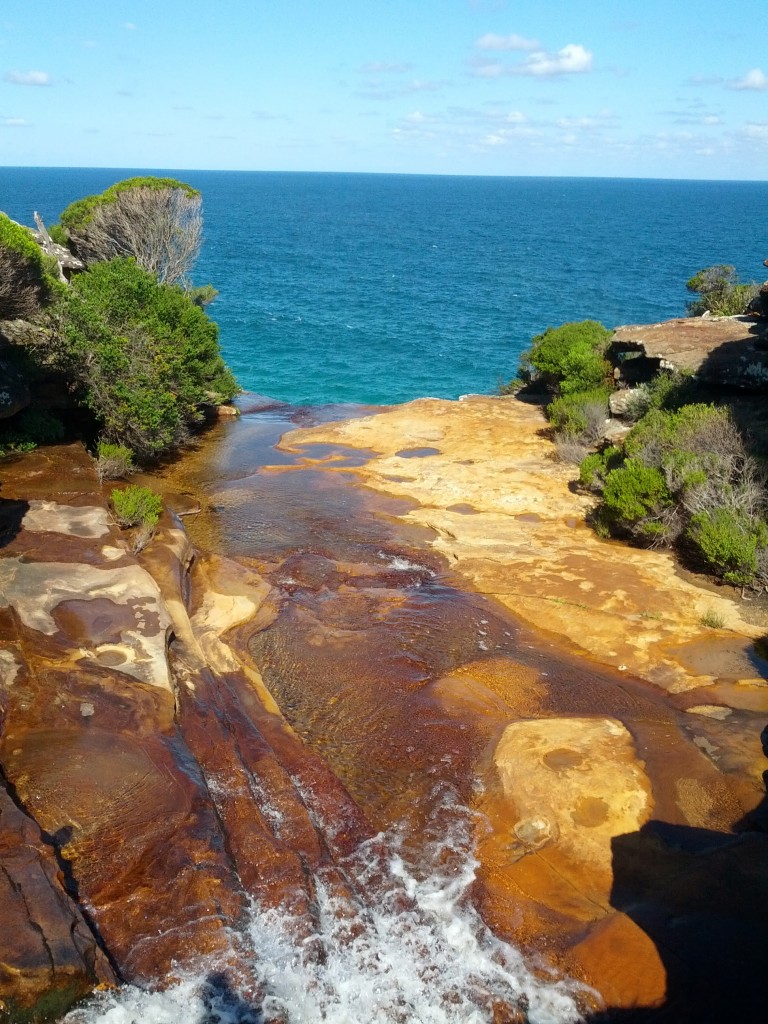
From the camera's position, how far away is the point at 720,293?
112ft

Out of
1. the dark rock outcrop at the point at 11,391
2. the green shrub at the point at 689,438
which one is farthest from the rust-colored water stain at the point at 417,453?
the dark rock outcrop at the point at 11,391

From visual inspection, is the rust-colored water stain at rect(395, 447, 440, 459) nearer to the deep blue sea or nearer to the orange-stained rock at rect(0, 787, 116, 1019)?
the deep blue sea

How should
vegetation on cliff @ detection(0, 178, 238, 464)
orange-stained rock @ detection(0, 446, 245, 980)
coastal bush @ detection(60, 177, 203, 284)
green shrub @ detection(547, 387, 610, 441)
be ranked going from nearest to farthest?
orange-stained rock @ detection(0, 446, 245, 980) < vegetation on cliff @ detection(0, 178, 238, 464) < green shrub @ detection(547, 387, 610, 441) < coastal bush @ detection(60, 177, 203, 284)

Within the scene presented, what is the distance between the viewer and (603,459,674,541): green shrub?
1677 cm

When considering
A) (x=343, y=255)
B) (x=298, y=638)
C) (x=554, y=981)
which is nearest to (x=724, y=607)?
(x=298, y=638)

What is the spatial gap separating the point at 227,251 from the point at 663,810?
81.9 metres

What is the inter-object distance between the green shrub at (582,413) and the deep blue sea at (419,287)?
12471mm

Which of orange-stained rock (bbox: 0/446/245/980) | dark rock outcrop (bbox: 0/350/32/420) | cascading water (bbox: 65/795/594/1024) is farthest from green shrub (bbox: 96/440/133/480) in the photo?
cascading water (bbox: 65/795/594/1024)

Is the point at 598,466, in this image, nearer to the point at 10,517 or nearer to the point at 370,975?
the point at 10,517

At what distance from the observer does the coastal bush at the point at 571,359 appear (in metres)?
26.5

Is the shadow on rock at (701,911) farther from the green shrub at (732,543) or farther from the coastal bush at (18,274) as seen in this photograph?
the coastal bush at (18,274)

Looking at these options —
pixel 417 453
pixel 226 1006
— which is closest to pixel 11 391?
pixel 417 453

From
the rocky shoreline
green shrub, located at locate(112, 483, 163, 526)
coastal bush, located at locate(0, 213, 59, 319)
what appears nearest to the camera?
the rocky shoreline

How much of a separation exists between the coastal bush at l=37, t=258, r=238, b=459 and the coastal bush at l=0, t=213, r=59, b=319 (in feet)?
7.38
